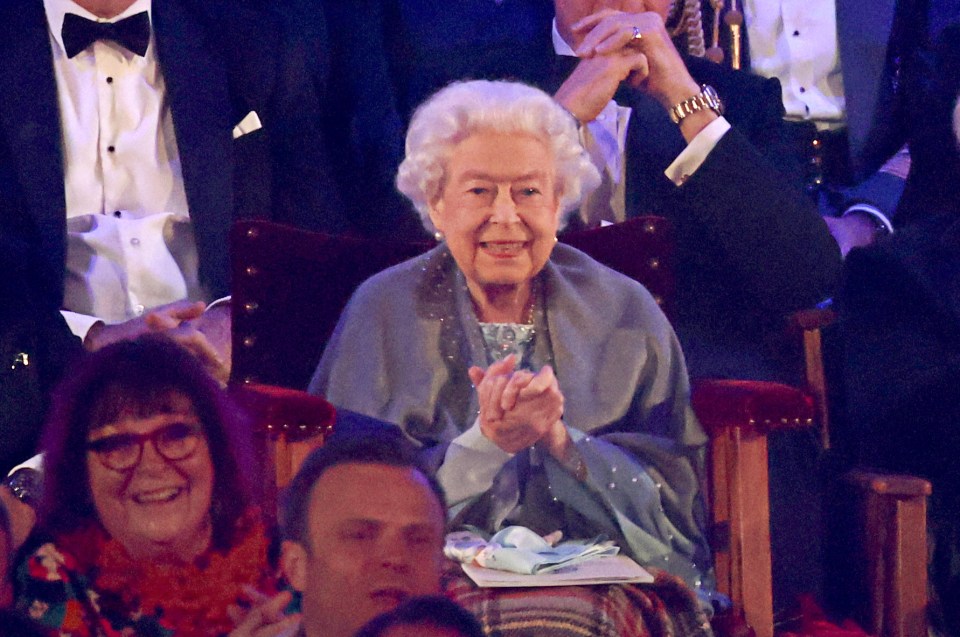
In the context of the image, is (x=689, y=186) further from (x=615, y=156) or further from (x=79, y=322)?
(x=79, y=322)

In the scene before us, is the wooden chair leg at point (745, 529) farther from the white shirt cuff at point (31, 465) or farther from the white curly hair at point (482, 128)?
the white shirt cuff at point (31, 465)

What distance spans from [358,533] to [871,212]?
1.56 metres

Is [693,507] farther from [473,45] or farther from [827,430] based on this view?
[473,45]

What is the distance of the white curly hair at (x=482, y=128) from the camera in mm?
2312

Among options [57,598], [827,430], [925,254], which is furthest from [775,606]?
[57,598]

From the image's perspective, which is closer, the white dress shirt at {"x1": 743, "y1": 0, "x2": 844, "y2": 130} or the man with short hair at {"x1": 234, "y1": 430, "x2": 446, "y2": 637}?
the man with short hair at {"x1": 234, "y1": 430, "x2": 446, "y2": 637}

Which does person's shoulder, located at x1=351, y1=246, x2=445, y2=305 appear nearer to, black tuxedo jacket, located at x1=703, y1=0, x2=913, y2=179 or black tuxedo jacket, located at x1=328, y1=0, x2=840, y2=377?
black tuxedo jacket, located at x1=328, y1=0, x2=840, y2=377

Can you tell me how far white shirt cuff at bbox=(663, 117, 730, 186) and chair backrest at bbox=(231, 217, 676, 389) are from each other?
392 mm

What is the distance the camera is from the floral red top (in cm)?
191

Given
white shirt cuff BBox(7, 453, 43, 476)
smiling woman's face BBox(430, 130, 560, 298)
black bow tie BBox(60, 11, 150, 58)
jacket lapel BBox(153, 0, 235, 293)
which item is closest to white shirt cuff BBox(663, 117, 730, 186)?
smiling woman's face BBox(430, 130, 560, 298)

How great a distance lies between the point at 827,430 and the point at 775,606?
375 millimetres

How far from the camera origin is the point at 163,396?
2.03 metres

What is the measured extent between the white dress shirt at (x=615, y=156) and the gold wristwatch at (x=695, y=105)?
0.03m

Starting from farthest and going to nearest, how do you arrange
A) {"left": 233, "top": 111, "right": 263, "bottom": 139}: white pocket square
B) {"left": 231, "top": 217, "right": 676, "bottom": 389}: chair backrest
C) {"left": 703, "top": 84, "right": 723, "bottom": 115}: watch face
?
{"left": 703, "top": 84, "right": 723, "bottom": 115}: watch face
{"left": 233, "top": 111, "right": 263, "bottom": 139}: white pocket square
{"left": 231, "top": 217, "right": 676, "bottom": 389}: chair backrest
